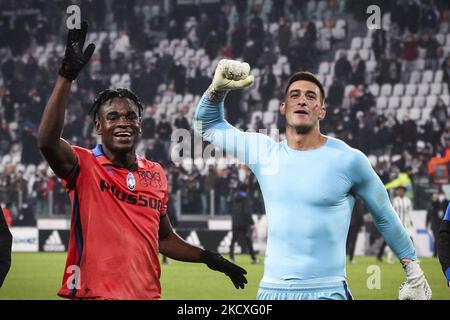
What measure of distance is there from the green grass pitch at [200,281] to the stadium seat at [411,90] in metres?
7.92

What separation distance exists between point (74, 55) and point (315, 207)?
1.63 meters

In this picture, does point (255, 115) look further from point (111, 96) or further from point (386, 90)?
point (111, 96)

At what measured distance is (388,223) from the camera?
5422 mm

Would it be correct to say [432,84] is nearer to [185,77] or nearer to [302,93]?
[185,77]

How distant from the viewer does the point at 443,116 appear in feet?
82.7

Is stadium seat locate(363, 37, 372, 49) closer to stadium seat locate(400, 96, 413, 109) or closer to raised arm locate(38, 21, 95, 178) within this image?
stadium seat locate(400, 96, 413, 109)

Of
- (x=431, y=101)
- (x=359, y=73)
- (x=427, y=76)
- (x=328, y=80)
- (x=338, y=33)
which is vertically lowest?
(x=431, y=101)

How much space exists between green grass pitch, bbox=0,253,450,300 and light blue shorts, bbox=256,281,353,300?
7.84 m

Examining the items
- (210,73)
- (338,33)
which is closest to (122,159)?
(210,73)

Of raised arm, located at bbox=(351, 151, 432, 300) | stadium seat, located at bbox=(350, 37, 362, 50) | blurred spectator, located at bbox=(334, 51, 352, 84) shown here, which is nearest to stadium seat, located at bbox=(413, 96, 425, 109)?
blurred spectator, located at bbox=(334, 51, 352, 84)

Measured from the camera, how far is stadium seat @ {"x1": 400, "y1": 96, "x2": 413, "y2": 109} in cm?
2788

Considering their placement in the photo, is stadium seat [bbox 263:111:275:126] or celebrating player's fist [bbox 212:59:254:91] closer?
celebrating player's fist [bbox 212:59:254:91]
